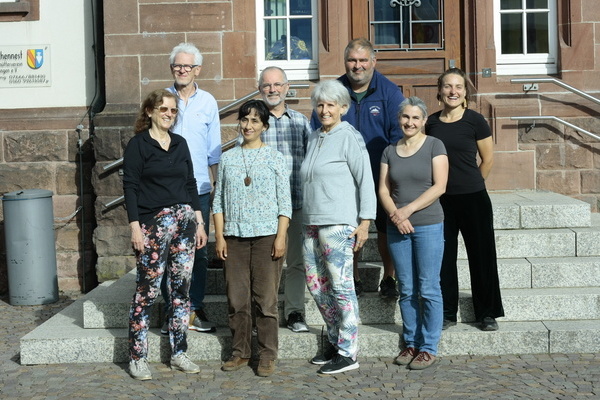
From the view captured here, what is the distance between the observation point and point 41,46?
1050 centimetres

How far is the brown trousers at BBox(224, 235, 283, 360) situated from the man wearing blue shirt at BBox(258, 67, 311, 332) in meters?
0.41

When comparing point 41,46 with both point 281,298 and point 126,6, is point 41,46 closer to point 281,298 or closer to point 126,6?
point 126,6

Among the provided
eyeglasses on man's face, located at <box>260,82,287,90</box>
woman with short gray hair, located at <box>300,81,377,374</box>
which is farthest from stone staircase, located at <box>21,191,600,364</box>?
eyeglasses on man's face, located at <box>260,82,287,90</box>

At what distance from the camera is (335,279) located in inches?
245

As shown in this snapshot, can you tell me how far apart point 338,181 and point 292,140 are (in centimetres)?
61

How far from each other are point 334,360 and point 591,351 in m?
1.81

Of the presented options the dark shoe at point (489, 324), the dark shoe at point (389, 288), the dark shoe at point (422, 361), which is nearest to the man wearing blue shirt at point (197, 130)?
the dark shoe at point (389, 288)

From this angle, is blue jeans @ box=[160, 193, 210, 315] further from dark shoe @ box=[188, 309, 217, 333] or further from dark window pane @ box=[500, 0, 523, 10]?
dark window pane @ box=[500, 0, 523, 10]

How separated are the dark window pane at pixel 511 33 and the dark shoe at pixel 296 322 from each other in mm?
4673

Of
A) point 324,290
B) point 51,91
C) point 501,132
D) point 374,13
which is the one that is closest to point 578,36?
point 501,132

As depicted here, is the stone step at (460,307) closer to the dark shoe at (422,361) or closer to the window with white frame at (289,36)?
the dark shoe at (422,361)

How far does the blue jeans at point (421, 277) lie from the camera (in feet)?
20.9

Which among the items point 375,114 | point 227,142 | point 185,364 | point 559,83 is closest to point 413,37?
point 559,83

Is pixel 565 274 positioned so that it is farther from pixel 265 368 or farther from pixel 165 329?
pixel 165 329
